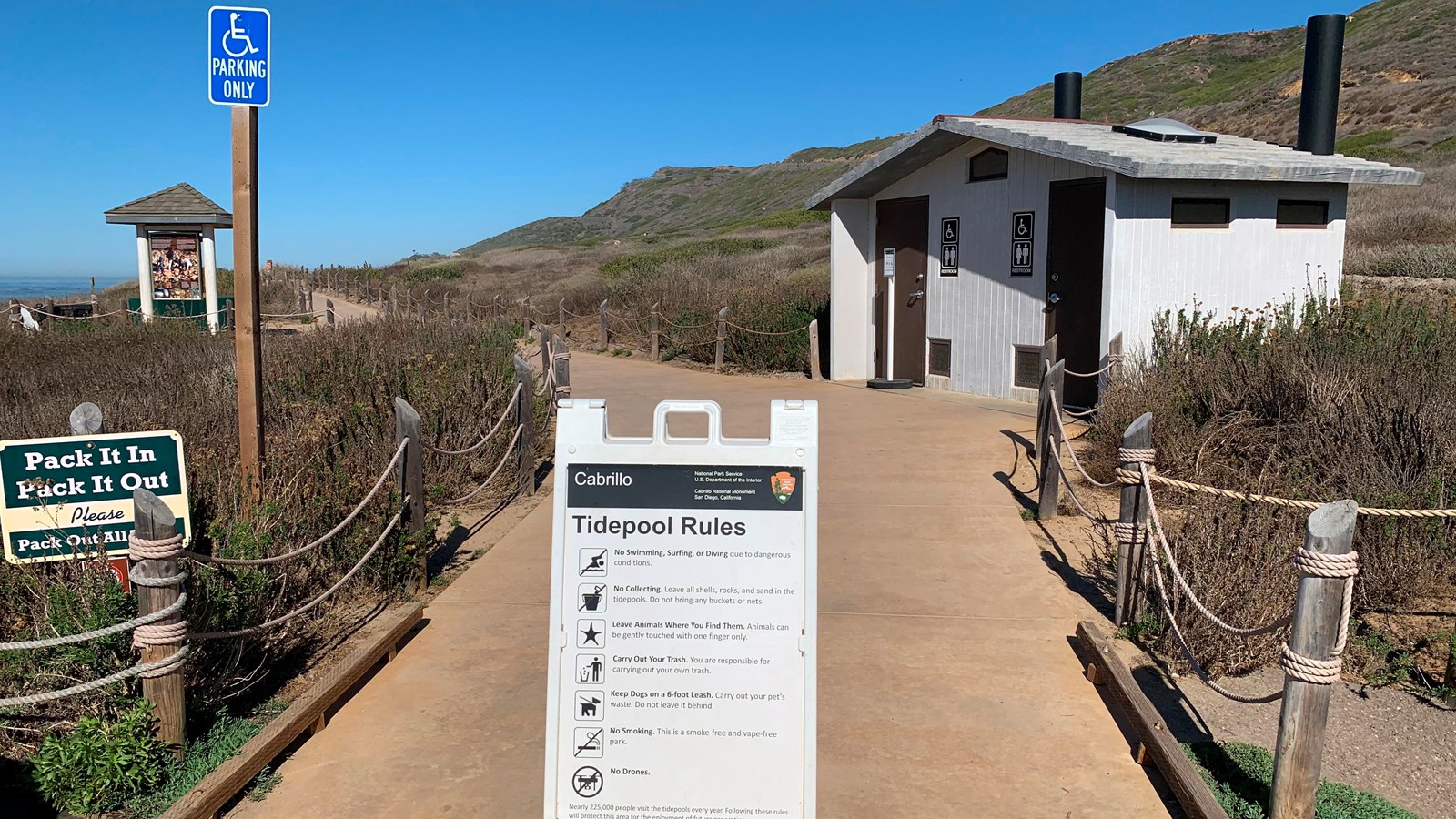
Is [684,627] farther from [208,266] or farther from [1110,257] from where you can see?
[208,266]

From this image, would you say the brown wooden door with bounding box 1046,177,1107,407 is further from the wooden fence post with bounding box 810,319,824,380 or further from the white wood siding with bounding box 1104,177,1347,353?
the wooden fence post with bounding box 810,319,824,380

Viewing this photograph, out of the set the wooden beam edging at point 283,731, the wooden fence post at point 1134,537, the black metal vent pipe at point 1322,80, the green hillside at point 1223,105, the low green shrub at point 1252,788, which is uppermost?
the green hillside at point 1223,105

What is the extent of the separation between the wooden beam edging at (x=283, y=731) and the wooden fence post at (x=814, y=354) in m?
11.5

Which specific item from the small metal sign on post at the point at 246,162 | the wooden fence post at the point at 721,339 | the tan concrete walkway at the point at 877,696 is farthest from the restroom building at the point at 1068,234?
the small metal sign on post at the point at 246,162

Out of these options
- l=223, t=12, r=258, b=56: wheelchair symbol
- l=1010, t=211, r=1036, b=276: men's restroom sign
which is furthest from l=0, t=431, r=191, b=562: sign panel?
l=1010, t=211, r=1036, b=276: men's restroom sign

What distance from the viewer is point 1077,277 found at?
40.9ft

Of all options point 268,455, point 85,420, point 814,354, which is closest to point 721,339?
point 814,354

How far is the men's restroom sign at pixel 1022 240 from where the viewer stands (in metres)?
13.1

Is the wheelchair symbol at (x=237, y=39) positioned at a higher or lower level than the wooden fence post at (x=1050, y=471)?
higher

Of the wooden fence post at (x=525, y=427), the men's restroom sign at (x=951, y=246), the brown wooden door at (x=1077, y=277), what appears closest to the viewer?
the wooden fence post at (x=525, y=427)

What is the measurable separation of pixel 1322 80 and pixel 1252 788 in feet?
39.4

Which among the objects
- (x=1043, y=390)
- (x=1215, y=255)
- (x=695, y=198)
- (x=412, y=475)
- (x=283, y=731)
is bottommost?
(x=283, y=731)

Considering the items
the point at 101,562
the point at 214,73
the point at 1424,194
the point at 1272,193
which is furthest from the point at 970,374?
the point at 1424,194

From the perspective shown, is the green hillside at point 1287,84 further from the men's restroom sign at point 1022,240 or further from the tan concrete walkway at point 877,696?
the tan concrete walkway at point 877,696
